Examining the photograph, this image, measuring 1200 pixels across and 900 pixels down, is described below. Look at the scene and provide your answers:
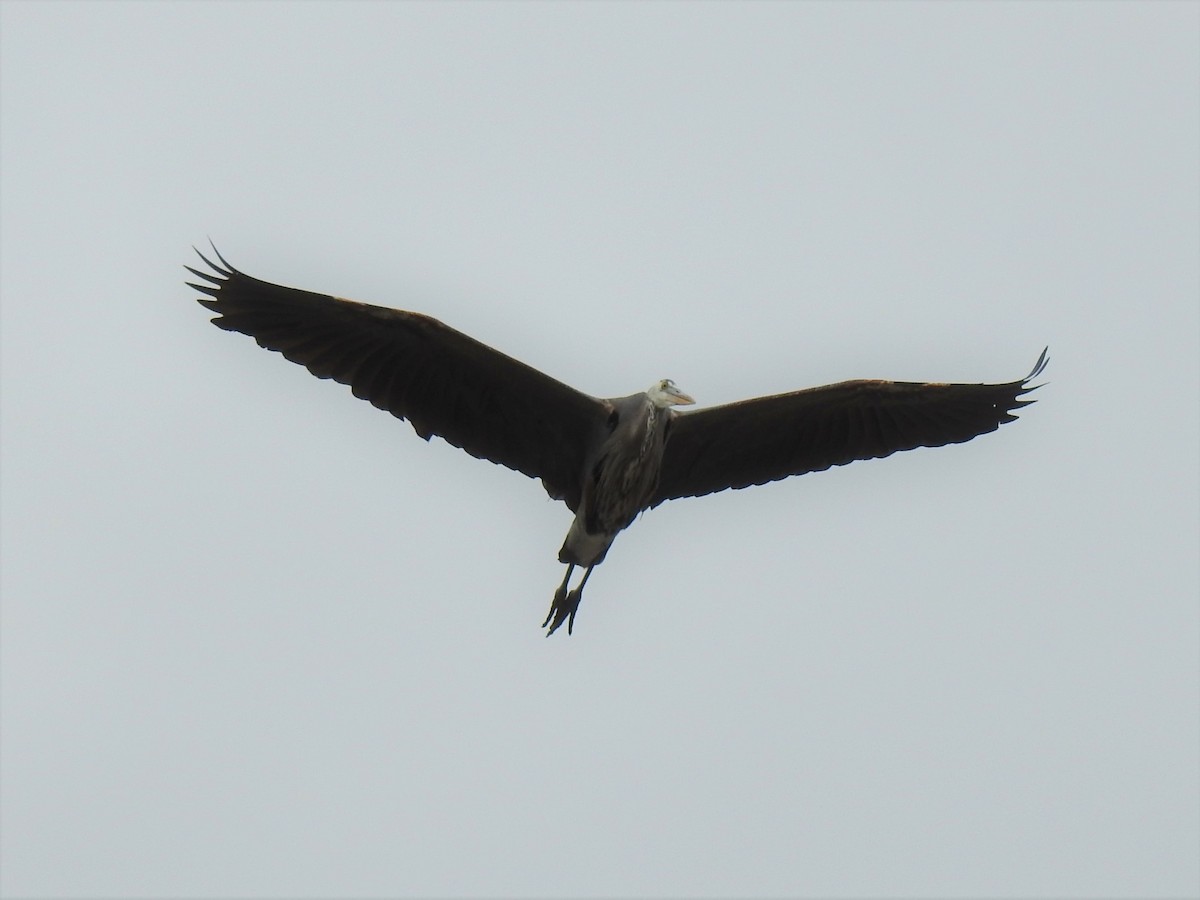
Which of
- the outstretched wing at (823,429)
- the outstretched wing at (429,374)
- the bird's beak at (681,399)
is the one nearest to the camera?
the outstretched wing at (429,374)

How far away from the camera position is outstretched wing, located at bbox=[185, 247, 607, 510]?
11.4 m

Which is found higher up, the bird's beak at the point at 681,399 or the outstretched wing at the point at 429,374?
the bird's beak at the point at 681,399

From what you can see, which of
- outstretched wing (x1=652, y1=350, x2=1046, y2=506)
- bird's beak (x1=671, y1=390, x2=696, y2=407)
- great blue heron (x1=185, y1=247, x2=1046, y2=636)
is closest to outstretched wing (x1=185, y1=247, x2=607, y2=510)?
great blue heron (x1=185, y1=247, x2=1046, y2=636)

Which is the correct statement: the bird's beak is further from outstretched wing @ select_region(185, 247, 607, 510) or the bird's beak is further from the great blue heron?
outstretched wing @ select_region(185, 247, 607, 510)

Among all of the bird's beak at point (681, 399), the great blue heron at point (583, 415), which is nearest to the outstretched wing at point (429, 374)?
the great blue heron at point (583, 415)

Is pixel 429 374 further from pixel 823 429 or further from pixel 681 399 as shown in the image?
pixel 823 429

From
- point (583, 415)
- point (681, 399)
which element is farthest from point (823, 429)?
point (583, 415)

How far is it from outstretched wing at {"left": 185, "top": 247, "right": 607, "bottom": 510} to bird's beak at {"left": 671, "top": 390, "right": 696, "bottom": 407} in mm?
476

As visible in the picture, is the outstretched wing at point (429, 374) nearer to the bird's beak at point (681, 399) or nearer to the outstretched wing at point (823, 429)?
the bird's beak at point (681, 399)

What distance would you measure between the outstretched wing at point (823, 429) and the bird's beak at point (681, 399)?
30 centimetres

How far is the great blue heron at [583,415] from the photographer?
1145cm

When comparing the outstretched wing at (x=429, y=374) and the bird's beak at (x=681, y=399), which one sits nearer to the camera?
the outstretched wing at (x=429, y=374)

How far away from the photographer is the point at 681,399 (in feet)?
39.5

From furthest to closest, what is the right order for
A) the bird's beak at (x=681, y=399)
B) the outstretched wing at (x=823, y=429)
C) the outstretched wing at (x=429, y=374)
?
the outstretched wing at (x=823, y=429) < the bird's beak at (x=681, y=399) < the outstretched wing at (x=429, y=374)
